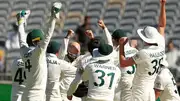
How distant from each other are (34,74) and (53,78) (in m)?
1.77

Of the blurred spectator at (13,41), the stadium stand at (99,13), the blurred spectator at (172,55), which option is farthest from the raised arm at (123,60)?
the stadium stand at (99,13)

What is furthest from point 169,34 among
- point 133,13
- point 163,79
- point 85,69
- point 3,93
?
point 85,69

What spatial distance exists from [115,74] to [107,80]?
18cm

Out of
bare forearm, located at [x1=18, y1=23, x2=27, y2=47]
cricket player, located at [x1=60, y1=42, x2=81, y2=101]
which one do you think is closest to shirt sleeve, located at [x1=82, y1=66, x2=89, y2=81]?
bare forearm, located at [x1=18, y1=23, x2=27, y2=47]

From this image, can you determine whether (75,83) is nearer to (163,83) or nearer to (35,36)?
(35,36)

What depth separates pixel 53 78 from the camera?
12.6 meters

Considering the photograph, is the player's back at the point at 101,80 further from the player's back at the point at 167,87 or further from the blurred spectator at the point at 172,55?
the blurred spectator at the point at 172,55

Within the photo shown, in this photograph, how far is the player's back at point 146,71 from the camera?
11.3 m

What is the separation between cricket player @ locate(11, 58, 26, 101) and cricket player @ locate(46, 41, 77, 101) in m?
0.94

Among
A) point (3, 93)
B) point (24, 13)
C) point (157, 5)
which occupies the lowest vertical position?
point (3, 93)

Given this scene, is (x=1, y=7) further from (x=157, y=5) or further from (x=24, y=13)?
(x=24, y=13)

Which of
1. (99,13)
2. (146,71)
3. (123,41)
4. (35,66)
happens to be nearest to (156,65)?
(146,71)

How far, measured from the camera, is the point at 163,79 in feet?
40.4

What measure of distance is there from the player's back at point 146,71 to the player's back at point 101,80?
586mm
